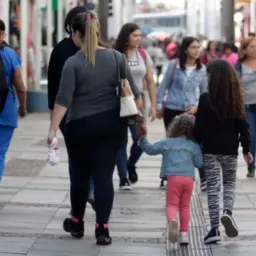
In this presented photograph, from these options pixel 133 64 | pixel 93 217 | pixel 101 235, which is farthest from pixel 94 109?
pixel 133 64

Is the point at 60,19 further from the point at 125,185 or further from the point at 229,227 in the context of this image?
the point at 229,227

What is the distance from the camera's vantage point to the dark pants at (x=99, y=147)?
24.4 feet

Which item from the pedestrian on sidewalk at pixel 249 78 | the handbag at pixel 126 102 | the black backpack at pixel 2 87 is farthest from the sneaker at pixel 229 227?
the pedestrian on sidewalk at pixel 249 78

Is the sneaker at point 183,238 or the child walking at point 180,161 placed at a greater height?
the child walking at point 180,161

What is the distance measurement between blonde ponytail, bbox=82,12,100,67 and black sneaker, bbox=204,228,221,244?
61.2 inches

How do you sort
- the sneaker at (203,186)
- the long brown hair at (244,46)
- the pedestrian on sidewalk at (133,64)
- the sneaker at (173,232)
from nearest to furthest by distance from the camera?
the sneaker at (173,232) → the pedestrian on sidewalk at (133,64) → the sneaker at (203,186) → the long brown hair at (244,46)

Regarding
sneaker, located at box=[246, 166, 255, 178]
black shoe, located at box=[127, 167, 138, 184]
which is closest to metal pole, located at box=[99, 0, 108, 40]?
sneaker, located at box=[246, 166, 255, 178]

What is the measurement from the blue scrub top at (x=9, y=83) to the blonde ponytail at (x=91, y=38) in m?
1.54

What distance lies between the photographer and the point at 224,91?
7598mm

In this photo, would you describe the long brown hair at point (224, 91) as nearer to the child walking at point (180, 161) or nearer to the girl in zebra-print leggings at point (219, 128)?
the girl in zebra-print leggings at point (219, 128)

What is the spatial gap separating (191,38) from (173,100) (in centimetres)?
67

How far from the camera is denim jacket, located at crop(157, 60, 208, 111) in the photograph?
1066 centimetres

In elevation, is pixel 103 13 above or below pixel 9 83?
below

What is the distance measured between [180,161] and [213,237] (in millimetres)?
642
